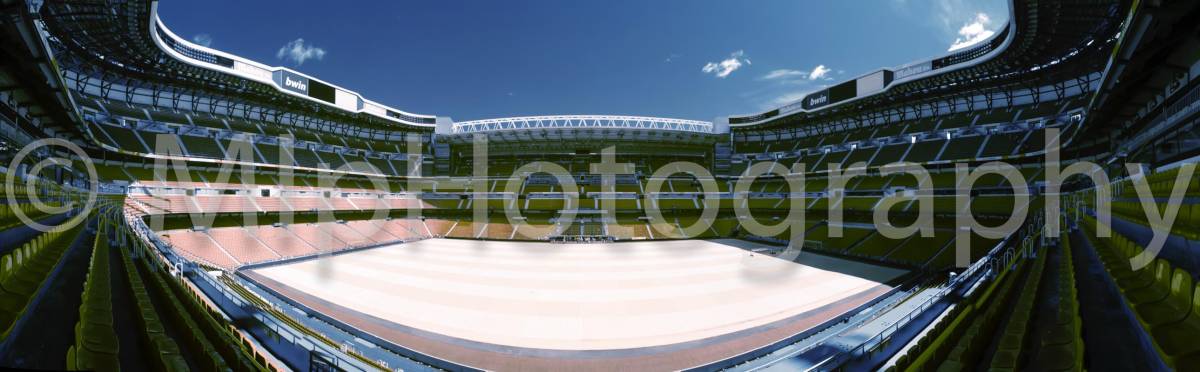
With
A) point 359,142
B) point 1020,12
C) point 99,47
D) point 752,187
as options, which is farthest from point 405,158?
point 1020,12

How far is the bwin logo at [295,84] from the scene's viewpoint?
29578mm

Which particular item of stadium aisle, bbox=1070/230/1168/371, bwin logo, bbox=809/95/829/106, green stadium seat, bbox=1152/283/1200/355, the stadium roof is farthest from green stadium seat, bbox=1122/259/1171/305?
bwin logo, bbox=809/95/829/106

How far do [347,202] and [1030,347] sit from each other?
39.5 m

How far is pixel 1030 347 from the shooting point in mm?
4078

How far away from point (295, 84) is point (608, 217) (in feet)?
85.9

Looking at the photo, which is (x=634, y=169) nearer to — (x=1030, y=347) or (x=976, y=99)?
(x=976, y=99)

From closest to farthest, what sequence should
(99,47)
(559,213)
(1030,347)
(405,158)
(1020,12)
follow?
1. (1030,347)
2. (1020,12)
3. (99,47)
4. (559,213)
5. (405,158)

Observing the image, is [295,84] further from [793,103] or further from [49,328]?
[793,103]

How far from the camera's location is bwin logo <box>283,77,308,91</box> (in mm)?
29578

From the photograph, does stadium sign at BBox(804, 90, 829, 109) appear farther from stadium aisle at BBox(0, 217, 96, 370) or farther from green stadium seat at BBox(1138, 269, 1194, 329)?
stadium aisle at BBox(0, 217, 96, 370)

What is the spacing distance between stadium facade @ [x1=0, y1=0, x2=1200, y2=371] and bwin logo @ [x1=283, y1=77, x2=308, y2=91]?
93 millimetres

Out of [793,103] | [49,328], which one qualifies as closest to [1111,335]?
[49,328]

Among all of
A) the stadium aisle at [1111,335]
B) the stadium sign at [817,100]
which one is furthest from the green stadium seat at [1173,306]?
the stadium sign at [817,100]

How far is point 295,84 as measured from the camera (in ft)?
99.0
